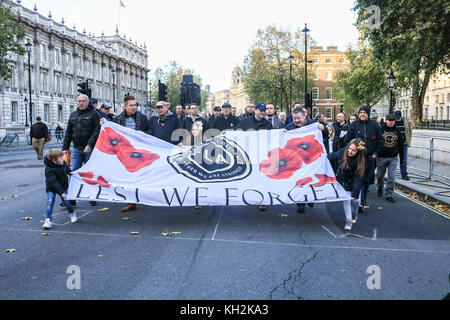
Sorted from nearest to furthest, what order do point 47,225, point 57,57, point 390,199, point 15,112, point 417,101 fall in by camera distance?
point 47,225 < point 390,199 < point 417,101 < point 15,112 < point 57,57

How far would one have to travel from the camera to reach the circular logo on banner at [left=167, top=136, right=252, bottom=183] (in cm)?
716

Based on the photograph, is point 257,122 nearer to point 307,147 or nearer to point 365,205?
point 307,147

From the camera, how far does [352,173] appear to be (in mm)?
6766

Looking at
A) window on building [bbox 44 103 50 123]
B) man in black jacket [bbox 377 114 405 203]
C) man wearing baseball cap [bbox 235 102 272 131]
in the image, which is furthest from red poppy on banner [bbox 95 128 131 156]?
window on building [bbox 44 103 50 123]

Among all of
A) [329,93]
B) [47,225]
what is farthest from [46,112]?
[329,93]

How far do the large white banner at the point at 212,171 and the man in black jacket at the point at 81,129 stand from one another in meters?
0.65

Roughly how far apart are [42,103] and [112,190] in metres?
55.0

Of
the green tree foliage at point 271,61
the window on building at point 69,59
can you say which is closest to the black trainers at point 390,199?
the green tree foliage at point 271,61

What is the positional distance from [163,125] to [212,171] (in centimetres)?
181

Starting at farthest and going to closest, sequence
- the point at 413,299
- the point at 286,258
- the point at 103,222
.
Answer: the point at 103,222
the point at 286,258
the point at 413,299

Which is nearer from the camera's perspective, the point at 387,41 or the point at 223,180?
the point at 223,180
